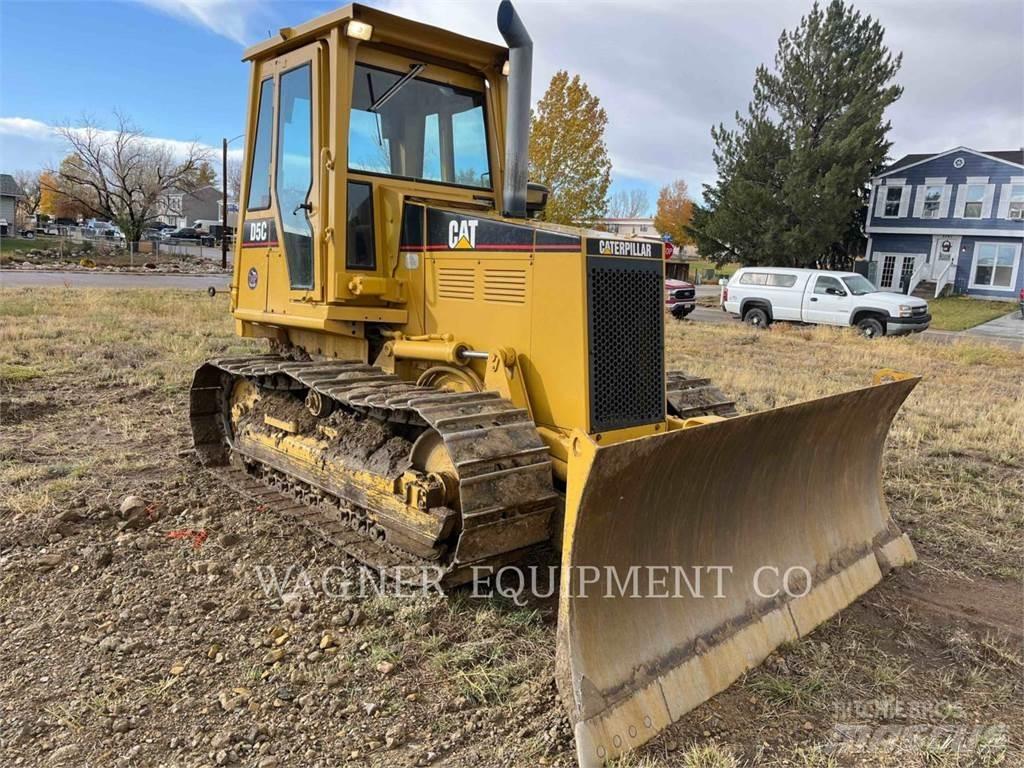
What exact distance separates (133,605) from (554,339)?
2579 millimetres

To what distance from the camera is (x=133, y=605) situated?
3871mm

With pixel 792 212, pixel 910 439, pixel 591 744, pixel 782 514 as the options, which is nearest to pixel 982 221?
pixel 792 212

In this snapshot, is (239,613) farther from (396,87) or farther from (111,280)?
(111,280)

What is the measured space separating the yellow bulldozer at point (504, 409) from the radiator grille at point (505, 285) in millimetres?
14

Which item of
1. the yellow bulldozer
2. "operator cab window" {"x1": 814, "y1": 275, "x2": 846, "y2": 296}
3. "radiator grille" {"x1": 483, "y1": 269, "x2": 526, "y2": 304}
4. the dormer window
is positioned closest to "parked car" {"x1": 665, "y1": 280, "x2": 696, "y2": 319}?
"operator cab window" {"x1": 814, "y1": 275, "x2": 846, "y2": 296}

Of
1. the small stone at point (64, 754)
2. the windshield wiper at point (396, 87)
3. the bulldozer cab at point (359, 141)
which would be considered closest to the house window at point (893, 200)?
the bulldozer cab at point (359, 141)

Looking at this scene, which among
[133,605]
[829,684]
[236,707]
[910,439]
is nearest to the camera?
[236,707]

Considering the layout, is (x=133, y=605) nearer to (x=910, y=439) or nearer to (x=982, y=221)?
(x=910, y=439)

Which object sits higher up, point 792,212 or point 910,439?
point 792,212

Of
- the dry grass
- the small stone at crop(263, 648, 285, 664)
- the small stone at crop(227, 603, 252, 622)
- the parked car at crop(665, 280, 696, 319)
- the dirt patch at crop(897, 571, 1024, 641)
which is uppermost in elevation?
the parked car at crop(665, 280, 696, 319)

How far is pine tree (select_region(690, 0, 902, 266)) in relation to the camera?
1199 inches

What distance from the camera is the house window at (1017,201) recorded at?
30438mm

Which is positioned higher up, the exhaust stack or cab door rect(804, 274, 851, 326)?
the exhaust stack

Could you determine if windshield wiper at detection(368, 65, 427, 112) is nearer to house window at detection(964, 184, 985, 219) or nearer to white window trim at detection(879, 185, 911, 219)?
white window trim at detection(879, 185, 911, 219)
